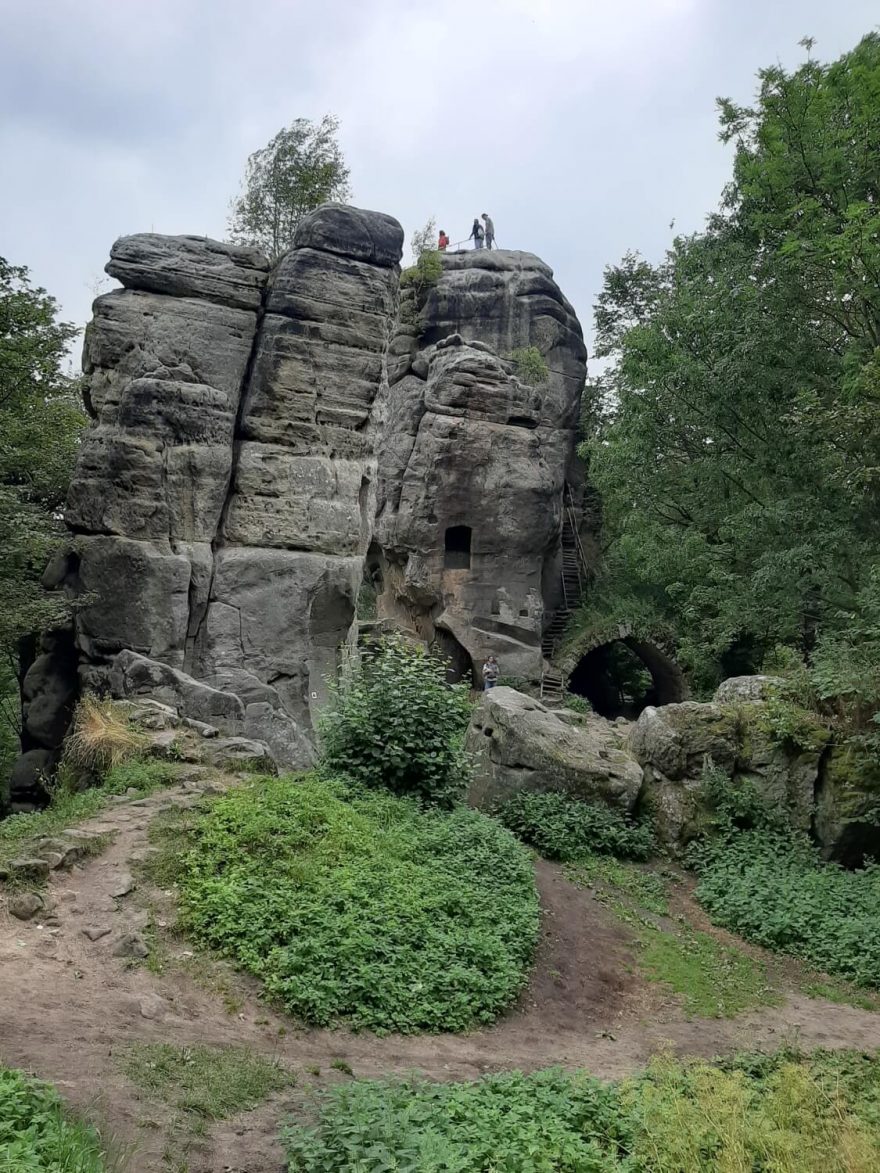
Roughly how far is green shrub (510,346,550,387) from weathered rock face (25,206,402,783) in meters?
13.1

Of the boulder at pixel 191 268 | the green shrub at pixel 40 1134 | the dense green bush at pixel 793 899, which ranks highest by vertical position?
the boulder at pixel 191 268

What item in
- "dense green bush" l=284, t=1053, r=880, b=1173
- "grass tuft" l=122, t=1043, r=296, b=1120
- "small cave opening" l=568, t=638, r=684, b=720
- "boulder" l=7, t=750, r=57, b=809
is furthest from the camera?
"small cave opening" l=568, t=638, r=684, b=720

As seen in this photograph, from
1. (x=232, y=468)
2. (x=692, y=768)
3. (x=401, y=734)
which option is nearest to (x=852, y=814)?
(x=692, y=768)

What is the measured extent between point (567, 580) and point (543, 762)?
19696 millimetres

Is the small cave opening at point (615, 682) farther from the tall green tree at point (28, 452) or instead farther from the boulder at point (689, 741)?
the tall green tree at point (28, 452)

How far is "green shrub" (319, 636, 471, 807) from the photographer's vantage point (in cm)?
1020

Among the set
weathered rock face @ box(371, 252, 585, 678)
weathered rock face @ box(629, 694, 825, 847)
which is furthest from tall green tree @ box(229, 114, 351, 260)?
weathered rock face @ box(629, 694, 825, 847)

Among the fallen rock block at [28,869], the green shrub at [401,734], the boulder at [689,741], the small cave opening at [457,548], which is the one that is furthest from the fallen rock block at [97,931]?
the small cave opening at [457,548]

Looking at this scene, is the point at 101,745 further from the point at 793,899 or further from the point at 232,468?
the point at 793,899

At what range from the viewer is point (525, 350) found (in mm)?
30281

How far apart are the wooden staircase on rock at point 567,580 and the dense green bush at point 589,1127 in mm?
23750

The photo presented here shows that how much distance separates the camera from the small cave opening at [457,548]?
2791 centimetres

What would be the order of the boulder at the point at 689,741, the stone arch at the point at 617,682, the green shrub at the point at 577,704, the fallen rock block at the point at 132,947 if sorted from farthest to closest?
the stone arch at the point at 617,682 → the green shrub at the point at 577,704 → the boulder at the point at 689,741 → the fallen rock block at the point at 132,947

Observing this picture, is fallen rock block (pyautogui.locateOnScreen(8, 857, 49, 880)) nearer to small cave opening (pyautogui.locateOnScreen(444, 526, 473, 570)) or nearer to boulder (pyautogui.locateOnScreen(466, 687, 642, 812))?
boulder (pyautogui.locateOnScreen(466, 687, 642, 812))
